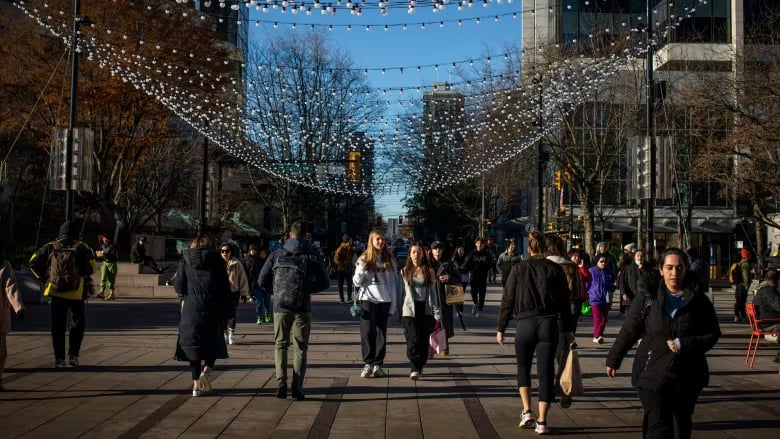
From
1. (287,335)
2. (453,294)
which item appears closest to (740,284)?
(453,294)

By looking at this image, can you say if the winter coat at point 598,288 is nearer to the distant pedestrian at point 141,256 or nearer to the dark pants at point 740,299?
the dark pants at point 740,299

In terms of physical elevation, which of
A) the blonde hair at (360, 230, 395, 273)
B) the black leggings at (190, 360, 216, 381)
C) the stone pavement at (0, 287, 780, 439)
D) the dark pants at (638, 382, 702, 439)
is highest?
the blonde hair at (360, 230, 395, 273)

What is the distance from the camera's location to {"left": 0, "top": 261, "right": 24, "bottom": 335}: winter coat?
342 inches

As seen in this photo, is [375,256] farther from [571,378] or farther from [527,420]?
[527,420]

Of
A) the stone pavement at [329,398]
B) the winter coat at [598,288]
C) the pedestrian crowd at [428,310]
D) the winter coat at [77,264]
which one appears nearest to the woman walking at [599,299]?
the winter coat at [598,288]

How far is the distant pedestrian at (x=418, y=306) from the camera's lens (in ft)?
33.2

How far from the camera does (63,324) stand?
10430 millimetres

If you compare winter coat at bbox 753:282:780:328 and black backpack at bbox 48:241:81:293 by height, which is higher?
black backpack at bbox 48:241:81:293

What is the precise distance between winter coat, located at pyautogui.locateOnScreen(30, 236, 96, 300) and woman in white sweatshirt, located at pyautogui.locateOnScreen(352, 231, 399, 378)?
345cm

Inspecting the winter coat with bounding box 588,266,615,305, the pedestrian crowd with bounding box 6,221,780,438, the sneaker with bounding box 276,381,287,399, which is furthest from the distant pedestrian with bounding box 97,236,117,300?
the sneaker with bounding box 276,381,287,399

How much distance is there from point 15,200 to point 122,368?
86.5 feet

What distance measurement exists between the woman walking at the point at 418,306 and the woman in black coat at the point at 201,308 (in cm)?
234

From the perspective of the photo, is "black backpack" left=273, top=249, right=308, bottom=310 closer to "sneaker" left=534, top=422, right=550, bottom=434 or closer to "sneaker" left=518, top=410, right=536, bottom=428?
"sneaker" left=518, top=410, right=536, bottom=428

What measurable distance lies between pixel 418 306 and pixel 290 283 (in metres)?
2.20
